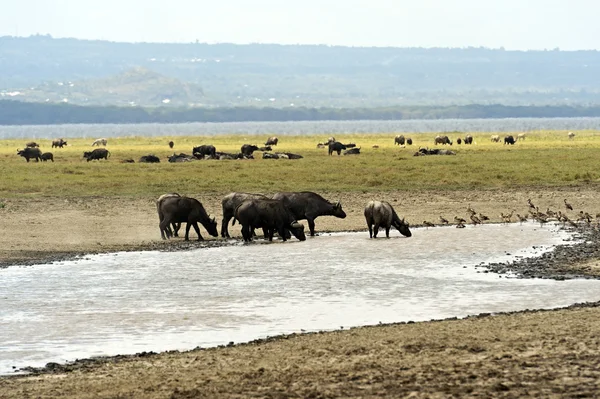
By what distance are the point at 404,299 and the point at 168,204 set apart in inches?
397

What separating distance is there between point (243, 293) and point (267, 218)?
777 cm

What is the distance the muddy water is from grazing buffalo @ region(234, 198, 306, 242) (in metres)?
1.00

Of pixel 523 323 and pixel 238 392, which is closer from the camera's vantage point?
pixel 238 392

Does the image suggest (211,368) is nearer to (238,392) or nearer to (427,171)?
(238,392)

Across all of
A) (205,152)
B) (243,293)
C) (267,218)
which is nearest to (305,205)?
(267,218)

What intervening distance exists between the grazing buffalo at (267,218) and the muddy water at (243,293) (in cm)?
100

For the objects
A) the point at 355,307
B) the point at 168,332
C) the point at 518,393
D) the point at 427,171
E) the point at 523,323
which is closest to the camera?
the point at 518,393

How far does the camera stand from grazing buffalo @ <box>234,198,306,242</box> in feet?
82.8

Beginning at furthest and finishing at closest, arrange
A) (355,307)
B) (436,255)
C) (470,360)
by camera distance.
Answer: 1. (436,255)
2. (355,307)
3. (470,360)

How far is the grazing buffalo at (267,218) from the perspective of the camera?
25234 millimetres

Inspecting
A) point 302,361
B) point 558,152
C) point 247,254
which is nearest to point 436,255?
point 247,254

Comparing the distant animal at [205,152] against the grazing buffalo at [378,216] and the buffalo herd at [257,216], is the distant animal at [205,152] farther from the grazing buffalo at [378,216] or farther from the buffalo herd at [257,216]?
the grazing buffalo at [378,216]

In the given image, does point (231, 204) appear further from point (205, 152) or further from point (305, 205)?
point (205, 152)

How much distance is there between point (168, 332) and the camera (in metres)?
14.4
